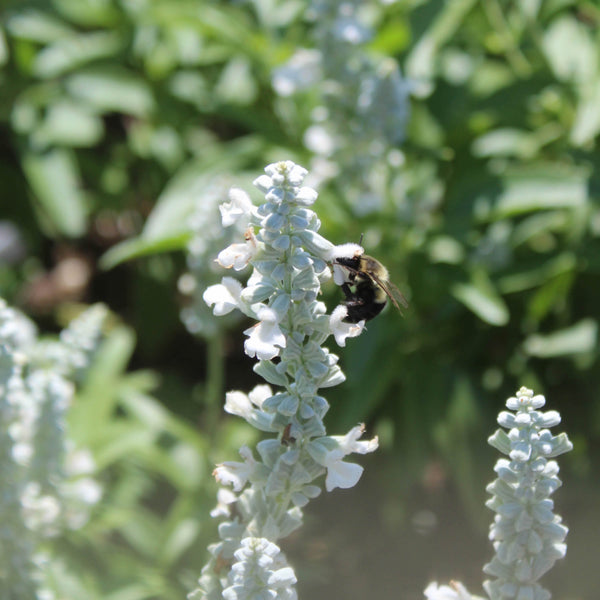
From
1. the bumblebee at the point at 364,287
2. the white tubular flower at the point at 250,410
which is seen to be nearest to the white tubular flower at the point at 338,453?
the white tubular flower at the point at 250,410

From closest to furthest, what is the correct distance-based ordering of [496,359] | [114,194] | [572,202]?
[572,202] → [496,359] → [114,194]

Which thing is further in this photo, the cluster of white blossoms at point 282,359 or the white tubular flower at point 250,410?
the white tubular flower at point 250,410

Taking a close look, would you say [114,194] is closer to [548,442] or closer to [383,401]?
[383,401]

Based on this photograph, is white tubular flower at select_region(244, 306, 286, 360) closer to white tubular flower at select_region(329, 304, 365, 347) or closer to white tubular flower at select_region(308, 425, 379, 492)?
white tubular flower at select_region(329, 304, 365, 347)

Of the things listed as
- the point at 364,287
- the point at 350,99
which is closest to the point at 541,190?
the point at 350,99

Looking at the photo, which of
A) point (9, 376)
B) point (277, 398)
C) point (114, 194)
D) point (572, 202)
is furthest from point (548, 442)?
point (114, 194)

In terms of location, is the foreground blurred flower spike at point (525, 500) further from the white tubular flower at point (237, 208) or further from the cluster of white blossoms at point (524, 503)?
the white tubular flower at point (237, 208)
